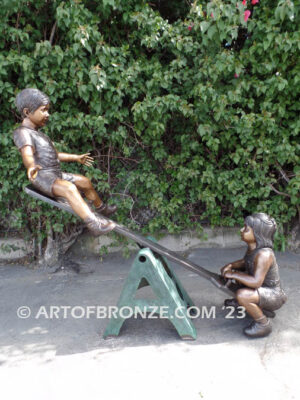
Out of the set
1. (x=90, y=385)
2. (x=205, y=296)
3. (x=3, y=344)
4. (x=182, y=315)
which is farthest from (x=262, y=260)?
(x=3, y=344)

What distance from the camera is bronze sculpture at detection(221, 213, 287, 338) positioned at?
254cm

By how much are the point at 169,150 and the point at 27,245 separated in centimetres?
238

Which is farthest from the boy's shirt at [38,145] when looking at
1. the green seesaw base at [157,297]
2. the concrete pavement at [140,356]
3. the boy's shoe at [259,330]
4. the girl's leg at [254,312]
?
the boy's shoe at [259,330]

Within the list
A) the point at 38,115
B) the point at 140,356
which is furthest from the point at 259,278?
the point at 38,115

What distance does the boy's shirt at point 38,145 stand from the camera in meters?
2.53

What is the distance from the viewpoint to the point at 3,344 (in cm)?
269

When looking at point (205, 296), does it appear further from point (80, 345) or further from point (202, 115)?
point (202, 115)

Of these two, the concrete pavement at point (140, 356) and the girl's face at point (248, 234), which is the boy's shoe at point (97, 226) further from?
the girl's face at point (248, 234)


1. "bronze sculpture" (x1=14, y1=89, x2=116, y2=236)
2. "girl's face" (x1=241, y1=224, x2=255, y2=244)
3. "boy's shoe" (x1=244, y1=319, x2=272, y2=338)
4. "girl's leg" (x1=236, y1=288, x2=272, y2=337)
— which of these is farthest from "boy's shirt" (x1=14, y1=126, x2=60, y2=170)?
"boy's shoe" (x1=244, y1=319, x2=272, y2=338)

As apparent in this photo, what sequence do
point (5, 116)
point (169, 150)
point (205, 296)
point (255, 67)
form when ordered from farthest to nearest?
point (169, 150) < point (5, 116) < point (255, 67) < point (205, 296)

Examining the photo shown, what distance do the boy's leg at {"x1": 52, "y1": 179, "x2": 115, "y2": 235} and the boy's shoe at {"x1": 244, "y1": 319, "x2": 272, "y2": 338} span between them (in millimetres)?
1387
